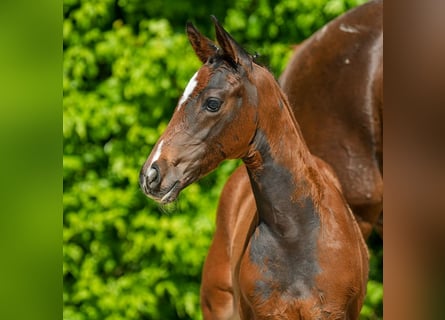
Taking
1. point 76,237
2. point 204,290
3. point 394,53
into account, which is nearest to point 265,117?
point 204,290

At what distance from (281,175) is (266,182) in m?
0.04

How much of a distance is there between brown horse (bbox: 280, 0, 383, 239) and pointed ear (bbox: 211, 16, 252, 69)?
114 centimetres

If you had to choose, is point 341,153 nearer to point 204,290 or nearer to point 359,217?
point 359,217

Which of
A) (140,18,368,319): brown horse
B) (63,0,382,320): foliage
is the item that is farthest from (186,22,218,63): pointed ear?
(63,0,382,320): foliage

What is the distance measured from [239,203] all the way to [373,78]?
86 centimetres

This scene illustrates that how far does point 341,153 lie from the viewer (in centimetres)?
309

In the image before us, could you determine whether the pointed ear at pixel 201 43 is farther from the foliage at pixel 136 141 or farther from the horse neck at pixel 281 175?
the foliage at pixel 136 141

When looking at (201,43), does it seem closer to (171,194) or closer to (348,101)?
(171,194)

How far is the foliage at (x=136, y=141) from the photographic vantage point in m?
3.86

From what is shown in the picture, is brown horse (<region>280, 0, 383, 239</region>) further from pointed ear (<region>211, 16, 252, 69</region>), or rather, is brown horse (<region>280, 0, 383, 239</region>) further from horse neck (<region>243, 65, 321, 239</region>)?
pointed ear (<region>211, 16, 252, 69</region>)

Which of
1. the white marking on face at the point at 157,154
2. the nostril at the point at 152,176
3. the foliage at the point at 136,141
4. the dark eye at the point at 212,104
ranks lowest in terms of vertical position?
Answer: the foliage at the point at 136,141

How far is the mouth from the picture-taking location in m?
1.83

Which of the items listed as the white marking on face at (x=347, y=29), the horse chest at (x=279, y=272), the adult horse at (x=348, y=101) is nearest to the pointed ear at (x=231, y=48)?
the horse chest at (x=279, y=272)

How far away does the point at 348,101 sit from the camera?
313 cm
